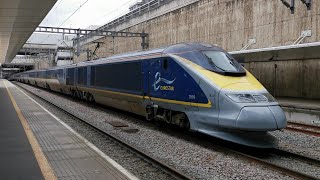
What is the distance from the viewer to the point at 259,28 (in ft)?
72.6

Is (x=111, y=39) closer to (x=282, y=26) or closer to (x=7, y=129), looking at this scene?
(x=282, y=26)

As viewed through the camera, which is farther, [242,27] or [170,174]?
[242,27]

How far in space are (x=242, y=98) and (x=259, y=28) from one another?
14608 millimetres

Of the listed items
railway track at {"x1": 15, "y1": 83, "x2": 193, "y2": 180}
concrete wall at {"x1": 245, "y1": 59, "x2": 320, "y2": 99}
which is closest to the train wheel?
concrete wall at {"x1": 245, "y1": 59, "x2": 320, "y2": 99}

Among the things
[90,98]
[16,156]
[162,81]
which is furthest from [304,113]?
[16,156]

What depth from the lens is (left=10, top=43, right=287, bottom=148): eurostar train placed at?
839 centimetres

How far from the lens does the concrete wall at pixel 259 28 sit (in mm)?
19406

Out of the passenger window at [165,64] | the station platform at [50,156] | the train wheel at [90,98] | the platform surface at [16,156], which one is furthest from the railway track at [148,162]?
the train wheel at [90,98]

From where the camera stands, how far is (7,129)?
11172mm

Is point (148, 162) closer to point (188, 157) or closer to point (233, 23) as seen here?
point (188, 157)

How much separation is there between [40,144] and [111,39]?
1637 inches

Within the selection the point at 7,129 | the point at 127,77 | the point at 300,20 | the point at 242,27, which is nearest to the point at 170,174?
the point at 7,129

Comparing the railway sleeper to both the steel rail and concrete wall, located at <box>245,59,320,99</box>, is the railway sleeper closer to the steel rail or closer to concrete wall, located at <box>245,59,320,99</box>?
the steel rail

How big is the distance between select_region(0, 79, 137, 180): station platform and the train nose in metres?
2.87
